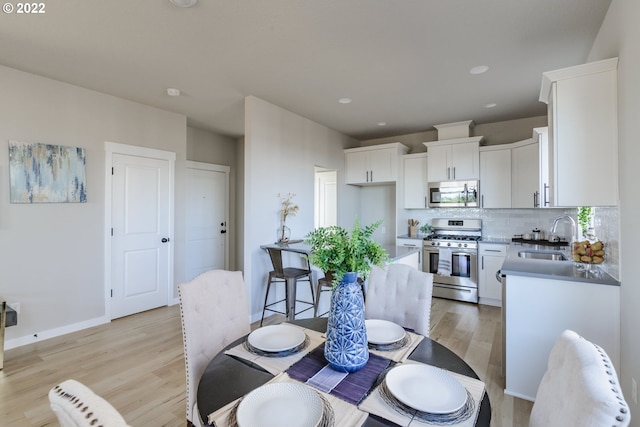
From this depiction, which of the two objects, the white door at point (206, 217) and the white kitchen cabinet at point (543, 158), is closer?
the white kitchen cabinet at point (543, 158)

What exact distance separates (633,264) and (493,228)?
329 cm

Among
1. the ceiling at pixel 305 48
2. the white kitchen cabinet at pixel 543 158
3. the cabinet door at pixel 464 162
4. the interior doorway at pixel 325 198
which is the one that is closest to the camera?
the ceiling at pixel 305 48

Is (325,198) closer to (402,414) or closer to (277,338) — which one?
(277,338)

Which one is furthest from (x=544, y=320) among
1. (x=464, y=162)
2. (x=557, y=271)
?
(x=464, y=162)

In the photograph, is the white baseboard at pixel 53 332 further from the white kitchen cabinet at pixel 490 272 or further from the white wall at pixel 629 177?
the white kitchen cabinet at pixel 490 272

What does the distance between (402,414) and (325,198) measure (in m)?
5.14

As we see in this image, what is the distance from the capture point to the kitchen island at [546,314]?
1953mm

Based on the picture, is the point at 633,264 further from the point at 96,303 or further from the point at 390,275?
the point at 96,303

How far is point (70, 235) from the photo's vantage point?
3.34 m

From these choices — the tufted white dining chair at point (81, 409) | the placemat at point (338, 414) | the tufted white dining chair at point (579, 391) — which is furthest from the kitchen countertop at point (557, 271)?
the tufted white dining chair at point (81, 409)

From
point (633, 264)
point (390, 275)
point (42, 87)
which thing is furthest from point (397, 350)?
point (42, 87)

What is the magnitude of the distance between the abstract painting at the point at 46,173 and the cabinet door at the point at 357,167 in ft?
12.7

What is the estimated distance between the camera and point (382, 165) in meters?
5.28

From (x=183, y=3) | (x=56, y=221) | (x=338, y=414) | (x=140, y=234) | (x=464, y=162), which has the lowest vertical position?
(x=338, y=414)
